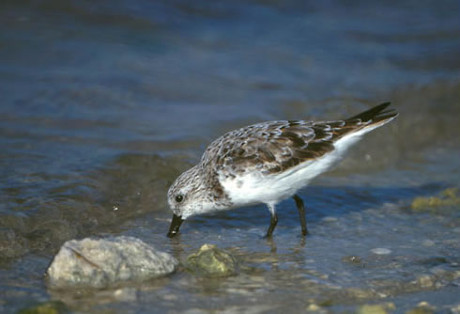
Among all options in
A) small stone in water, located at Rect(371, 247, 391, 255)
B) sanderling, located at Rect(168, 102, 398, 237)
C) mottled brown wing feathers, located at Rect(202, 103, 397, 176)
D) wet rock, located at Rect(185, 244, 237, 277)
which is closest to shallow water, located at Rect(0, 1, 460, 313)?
small stone in water, located at Rect(371, 247, 391, 255)

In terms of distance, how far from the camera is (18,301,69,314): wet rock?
429 centimetres

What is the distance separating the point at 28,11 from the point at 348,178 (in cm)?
703

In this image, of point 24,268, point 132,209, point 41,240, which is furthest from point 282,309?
point 132,209

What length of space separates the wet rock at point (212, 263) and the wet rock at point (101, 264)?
31cm

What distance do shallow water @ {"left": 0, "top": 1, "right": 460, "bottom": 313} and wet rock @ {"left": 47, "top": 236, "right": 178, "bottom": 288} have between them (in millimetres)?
146

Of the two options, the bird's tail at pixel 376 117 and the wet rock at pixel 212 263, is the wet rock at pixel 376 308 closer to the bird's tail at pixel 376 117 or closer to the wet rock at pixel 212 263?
the wet rock at pixel 212 263

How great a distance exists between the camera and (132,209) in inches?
284

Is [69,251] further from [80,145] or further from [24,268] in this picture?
[80,145]

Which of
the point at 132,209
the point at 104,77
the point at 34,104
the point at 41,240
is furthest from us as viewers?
the point at 104,77

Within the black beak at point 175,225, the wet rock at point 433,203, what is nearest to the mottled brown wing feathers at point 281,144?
the black beak at point 175,225

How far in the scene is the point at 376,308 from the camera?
4.49m

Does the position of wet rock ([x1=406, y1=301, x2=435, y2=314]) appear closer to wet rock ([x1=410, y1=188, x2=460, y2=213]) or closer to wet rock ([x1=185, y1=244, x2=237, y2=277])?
wet rock ([x1=185, y1=244, x2=237, y2=277])

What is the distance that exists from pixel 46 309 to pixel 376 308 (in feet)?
7.12

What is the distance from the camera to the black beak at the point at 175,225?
258 inches
